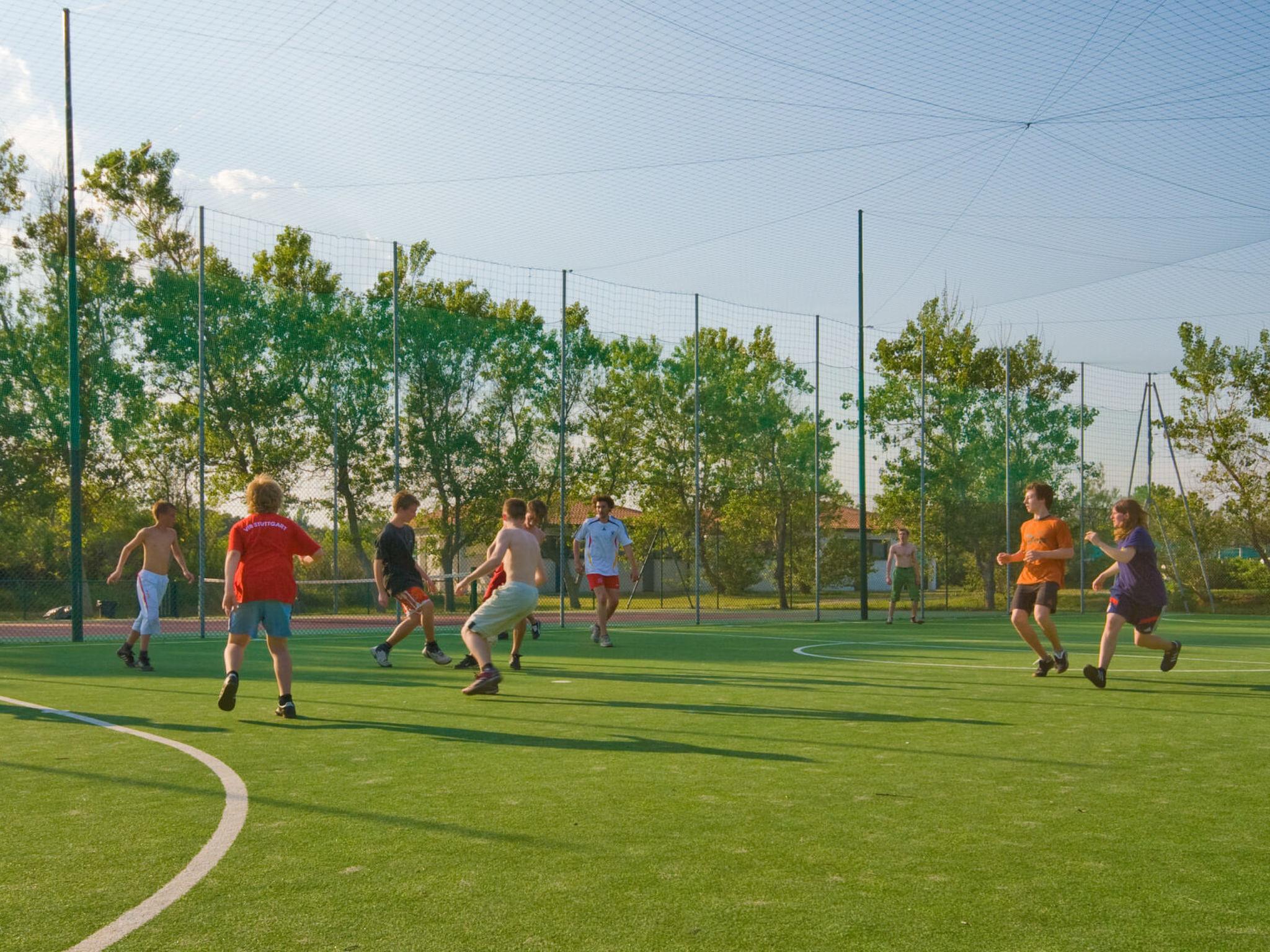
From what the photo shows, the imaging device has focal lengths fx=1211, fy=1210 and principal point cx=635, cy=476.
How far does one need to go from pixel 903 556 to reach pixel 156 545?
544 inches

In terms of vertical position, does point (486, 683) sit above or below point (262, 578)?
below

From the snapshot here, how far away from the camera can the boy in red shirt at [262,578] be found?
8.23 meters

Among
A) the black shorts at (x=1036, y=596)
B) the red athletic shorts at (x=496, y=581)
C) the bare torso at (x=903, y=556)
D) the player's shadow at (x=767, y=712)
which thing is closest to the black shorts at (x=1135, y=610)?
the black shorts at (x=1036, y=596)

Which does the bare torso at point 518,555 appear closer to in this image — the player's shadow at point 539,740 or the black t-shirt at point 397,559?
the player's shadow at point 539,740

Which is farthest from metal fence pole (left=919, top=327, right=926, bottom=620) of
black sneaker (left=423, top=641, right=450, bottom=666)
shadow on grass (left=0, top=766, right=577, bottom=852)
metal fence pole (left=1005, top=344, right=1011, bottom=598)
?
shadow on grass (left=0, top=766, right=577, bottom=852)

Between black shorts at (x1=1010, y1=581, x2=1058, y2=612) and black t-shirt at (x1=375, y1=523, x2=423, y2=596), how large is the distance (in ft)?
18.8

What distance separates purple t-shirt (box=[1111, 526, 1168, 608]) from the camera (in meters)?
10.1

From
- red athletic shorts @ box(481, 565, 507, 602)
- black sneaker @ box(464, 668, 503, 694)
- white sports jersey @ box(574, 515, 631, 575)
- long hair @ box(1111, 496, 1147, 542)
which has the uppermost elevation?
long hair @ box(1111, 496, 1147, 542)

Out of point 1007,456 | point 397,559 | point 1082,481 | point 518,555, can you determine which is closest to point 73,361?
point 397,559

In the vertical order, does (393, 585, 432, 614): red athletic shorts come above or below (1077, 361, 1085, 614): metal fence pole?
below

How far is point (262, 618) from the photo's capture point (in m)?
8.34

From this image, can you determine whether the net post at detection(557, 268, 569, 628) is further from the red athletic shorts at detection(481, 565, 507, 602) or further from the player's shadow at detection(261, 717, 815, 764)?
the player's shadow at detection(261, 717, 815, 764)

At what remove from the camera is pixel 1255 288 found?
71.1ft

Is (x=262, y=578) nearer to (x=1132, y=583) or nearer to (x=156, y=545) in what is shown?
(x=156, y=545)
